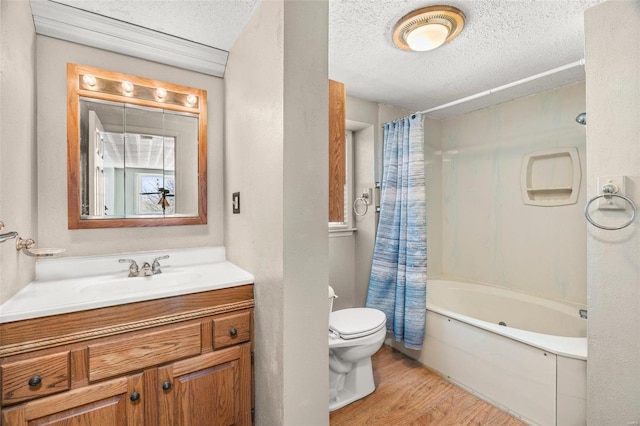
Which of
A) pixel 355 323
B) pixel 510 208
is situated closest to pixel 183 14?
pixel 355 323

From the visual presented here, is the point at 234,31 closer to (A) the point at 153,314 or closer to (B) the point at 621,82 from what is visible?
(A) the point at 153,314

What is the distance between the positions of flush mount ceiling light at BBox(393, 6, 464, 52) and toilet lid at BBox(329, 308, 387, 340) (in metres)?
1.70

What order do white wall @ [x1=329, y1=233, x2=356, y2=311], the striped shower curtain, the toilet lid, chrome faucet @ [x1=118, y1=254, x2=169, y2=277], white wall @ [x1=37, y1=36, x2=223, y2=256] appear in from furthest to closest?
white wall @ [x1=329, y1=233, x2=356, y2=311] → the striped shower curtain → the toilet lid → chrome faucet @ [x1=118, y1=254, x2=169, y2=277] → white wall @ [x1=37, y1=36, x2=223, y2=256]

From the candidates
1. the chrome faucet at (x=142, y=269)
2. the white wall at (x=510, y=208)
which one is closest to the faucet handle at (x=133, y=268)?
the chrome faucet at (x=142, y=269)

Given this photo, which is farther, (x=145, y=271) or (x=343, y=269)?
(x=343, y=269)

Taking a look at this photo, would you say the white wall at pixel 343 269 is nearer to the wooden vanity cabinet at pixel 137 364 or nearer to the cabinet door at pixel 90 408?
the wooden vanity cabinet at pixel 137 364

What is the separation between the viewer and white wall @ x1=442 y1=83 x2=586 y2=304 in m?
2.29

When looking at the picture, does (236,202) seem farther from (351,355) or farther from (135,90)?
(351,355)

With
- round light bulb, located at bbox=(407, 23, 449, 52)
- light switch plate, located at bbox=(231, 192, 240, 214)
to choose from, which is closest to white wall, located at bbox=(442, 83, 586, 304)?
round light bulb, located at bbox=(407, 23, 449, 52)

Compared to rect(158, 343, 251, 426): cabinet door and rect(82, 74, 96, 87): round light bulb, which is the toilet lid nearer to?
rect(158, 343, 251, 426): cabinet door

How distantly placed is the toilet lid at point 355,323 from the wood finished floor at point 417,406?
46cm

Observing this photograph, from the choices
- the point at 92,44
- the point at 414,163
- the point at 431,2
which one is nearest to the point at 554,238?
the point at 414,163

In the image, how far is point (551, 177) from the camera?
2422mm

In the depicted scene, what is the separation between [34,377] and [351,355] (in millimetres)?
1469
